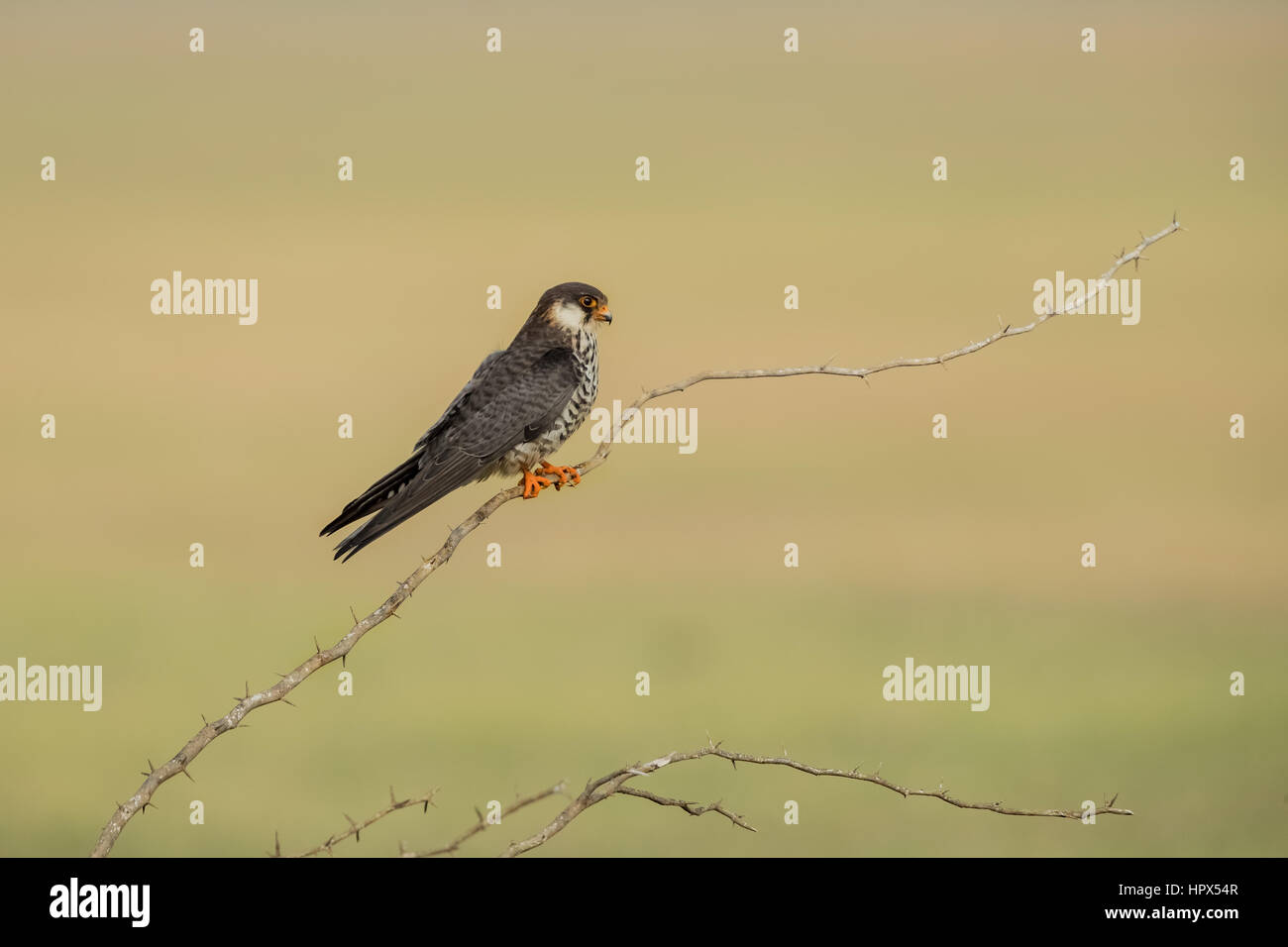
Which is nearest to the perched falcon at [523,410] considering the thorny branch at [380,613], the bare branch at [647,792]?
the thorny branch at [380,613]

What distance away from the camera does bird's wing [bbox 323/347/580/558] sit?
25.8 feet

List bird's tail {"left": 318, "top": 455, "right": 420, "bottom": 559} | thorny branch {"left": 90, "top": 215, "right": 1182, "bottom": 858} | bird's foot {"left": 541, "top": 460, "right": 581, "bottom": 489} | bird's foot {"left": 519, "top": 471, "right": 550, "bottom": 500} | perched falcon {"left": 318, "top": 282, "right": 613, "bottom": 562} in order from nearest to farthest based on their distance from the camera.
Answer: thorny branch {"left": 90, "top": 215, "right": 1182, "bottom": 858}
bird's tail {"left": 318, "top": 455, "right": 420, "bottom": 559}
perched falcon {"left": 318, "top": 282, "right": 613, "bottom": 562}
bird's foot {"left": 519, "top": 471, "right": 550, "bottom": 500}
bird's foot {"left": 541, "top": 460, "right": 581, "bottom": 489}

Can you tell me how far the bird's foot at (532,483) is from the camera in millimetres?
8555

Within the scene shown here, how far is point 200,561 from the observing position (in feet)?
75.9

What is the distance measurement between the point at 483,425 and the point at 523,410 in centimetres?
24

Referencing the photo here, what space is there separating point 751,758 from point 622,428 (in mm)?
1871

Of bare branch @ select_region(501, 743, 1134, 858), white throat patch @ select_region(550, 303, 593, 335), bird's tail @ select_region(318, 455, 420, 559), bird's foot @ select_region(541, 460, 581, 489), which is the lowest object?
bare branch @ select_region(501, 743, 1134, 858)

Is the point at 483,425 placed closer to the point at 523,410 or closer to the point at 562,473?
the point at 523,410

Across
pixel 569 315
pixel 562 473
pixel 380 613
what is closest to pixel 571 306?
pixel 569 315

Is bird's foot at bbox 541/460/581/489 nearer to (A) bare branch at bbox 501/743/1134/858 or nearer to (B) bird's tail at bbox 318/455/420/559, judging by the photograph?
(B) bird's tail at bbox 318/455/420/559

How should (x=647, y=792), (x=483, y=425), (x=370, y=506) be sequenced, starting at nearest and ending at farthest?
(x=647, y=792) → (x=370, y=506) → (x=483, y=425)

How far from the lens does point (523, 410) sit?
28.1 ft

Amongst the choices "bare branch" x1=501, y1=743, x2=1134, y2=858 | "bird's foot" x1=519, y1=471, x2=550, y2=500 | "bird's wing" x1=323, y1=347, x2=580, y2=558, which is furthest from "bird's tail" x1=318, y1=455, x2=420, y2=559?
"bare branch" x1=501, y1=743, x2=1134, y2=858

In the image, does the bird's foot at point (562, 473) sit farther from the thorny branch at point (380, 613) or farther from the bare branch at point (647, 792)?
the bare branch at point (647, 792)
